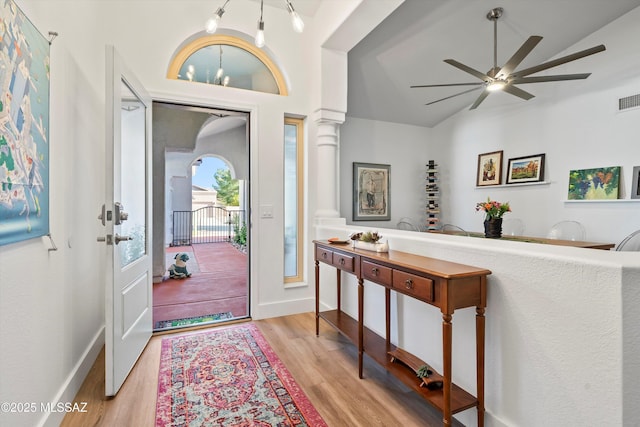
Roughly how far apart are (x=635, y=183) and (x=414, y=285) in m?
3.46

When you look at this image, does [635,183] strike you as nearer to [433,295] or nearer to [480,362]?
[480,362]

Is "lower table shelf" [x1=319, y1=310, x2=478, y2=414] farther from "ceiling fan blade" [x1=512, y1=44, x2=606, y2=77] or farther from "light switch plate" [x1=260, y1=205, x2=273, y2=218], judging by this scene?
"ceiling fan blade" [x1=512, y1=44, x2=606, y2=77]

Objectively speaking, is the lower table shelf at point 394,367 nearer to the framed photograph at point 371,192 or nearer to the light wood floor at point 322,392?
the light wood floor at point 322,392

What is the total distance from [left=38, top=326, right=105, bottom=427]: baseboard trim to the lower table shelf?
175 cm

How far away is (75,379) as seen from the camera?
189cm

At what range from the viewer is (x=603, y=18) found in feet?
11.7

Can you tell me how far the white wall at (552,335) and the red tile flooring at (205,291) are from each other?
7.85 feet

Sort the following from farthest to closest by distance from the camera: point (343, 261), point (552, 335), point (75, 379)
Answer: point (343, 261) → point (75, 379) → point (552, 335)

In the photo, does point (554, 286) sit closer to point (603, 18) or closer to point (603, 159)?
point (603, 159)

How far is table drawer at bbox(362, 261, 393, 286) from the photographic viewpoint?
1.83m

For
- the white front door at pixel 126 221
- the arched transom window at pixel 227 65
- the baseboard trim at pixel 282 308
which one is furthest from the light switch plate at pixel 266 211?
the arched transom window at pixel 227 65

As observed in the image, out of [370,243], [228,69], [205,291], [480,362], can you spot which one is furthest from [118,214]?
[205,291]

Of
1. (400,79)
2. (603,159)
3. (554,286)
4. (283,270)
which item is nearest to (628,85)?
(603,159)

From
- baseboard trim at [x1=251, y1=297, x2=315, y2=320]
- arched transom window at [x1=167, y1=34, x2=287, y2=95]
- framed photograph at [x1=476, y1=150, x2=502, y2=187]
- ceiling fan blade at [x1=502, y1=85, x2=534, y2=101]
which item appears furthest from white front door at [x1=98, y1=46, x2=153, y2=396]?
framed photograph at [x1=476, y1=150, x2=502, y2=187]
